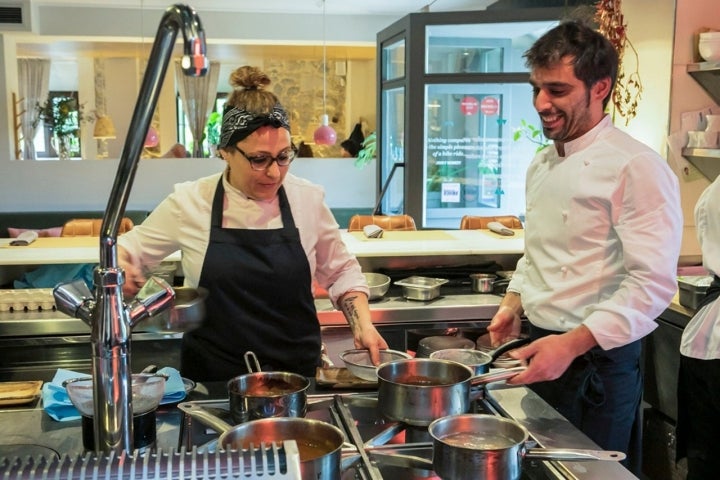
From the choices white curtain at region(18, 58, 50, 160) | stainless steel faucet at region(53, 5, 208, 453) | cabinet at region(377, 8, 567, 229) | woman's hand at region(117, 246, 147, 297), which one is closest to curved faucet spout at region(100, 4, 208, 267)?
stainless steel faucet at region(53, 5, 208, 453)

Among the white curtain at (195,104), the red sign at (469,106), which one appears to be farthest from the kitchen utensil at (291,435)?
the white curtain at (195,104)

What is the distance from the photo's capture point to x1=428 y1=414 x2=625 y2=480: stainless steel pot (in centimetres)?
120

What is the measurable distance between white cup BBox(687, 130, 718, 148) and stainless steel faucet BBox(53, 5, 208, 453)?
3588 millimetres

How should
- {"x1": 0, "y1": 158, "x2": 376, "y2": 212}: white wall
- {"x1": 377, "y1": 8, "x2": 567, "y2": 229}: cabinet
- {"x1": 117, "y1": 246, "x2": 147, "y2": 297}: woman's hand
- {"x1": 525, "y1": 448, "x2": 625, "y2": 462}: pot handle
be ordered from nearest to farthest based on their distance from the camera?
{"x1": 525, "y1": 448, "x2": 625, "y2": 462}: pot handle, {"x1": 117, "y1": 246, "x2": 147, "y2": 297}: woman's hand, {"x1": 377, "y1": 8, "x2": 567, "y2": 229}: cabinet, {"x1": 0, "y1": 158, "x2": 376, "y2": 212}: white wall

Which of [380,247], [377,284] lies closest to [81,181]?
[380,247]

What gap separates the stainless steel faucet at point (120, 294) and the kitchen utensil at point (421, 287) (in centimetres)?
238

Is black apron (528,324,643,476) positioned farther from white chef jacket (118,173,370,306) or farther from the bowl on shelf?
the bowl on shelf

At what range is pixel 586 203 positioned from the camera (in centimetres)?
204

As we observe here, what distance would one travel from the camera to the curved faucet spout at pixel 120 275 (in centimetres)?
91

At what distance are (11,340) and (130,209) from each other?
5890 mm

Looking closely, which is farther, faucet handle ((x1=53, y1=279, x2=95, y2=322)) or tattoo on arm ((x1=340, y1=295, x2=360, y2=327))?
tattoo on arm ((x1=340, y1=295, x2=360, y2=327))

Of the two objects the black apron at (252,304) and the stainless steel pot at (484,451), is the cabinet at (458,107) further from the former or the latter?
the stainless steel pot at (484,451)

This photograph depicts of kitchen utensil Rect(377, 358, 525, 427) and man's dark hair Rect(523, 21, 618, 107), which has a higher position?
man's dark hair Rect(523, 21, 618, 107)

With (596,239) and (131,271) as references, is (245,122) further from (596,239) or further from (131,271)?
(596,239)
